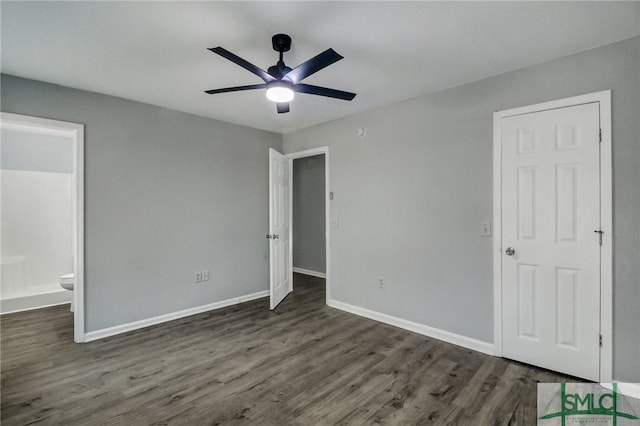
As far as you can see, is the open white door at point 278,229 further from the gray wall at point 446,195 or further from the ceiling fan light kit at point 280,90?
the ceiling fan light kit at point 280,90

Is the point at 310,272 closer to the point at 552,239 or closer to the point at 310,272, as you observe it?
the point at 310,272

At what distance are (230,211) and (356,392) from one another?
2.85 m

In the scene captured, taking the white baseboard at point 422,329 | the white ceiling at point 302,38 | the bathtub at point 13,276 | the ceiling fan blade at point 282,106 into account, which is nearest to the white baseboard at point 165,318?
the white baseboard at point 422,329

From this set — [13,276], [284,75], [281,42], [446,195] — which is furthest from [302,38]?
[13,276]

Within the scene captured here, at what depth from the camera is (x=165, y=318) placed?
11.7ft

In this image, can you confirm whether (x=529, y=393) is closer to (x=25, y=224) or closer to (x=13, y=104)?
(x=13, y=104)

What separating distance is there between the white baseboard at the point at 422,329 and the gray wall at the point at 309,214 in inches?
80.1

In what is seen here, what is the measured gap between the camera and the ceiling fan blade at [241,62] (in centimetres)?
171

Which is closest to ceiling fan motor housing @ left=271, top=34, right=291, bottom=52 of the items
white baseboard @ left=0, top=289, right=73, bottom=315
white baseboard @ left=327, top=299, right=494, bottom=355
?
white baseboard @ left=327, top=299, right=494, bottom=355

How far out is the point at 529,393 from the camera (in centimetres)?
214

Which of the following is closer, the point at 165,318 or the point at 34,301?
the point at 165,318

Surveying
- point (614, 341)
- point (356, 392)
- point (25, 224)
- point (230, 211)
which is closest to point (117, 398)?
point (356, 392)

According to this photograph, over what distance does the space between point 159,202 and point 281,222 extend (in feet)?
5.11

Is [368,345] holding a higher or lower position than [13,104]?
lower
